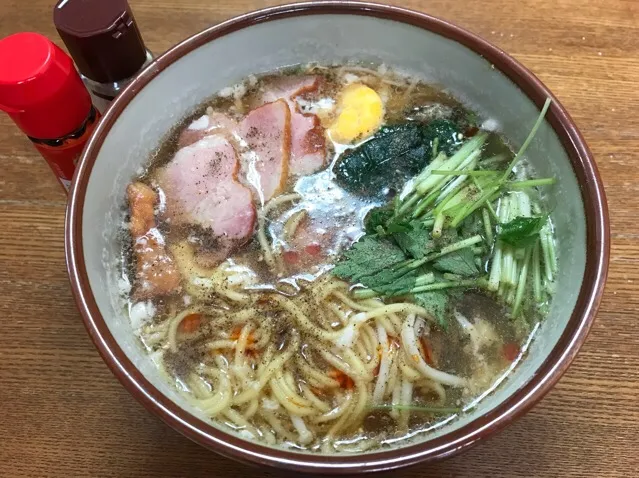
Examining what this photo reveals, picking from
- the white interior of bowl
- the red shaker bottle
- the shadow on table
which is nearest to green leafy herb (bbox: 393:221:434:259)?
the white interior of bowl

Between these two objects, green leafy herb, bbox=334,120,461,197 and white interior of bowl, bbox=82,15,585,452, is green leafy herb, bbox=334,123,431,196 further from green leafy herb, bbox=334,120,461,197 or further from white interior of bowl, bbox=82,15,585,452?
white interior of bowl, bbox=82,15,585,452

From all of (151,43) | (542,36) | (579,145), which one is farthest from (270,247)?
(542,36)

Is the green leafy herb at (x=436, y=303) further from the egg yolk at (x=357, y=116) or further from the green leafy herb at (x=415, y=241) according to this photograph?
the egg yolk at (x=357, y=116)

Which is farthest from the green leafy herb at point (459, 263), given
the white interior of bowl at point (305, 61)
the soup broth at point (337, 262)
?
the white interior of bowl at point (305, 61)

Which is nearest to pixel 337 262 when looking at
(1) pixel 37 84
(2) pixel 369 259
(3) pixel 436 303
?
(2) pixel 369 259

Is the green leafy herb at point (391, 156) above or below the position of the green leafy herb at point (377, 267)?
above
